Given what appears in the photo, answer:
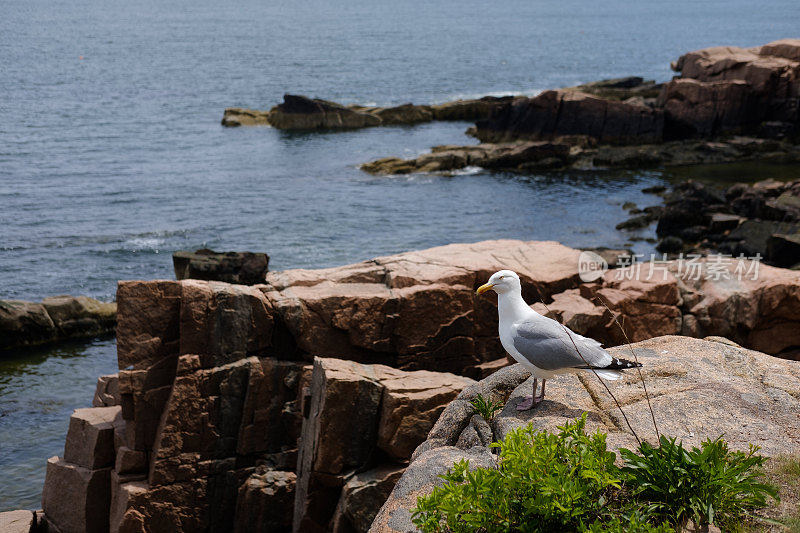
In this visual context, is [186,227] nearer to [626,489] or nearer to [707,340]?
[707,340]

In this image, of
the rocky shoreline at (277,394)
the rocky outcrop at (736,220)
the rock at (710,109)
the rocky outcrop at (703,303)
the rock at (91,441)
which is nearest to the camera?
the rocky shoreline at (277,394)

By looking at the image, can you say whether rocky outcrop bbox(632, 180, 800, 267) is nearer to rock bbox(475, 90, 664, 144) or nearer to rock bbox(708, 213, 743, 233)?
rock bbox(708, 213, 743, 233)

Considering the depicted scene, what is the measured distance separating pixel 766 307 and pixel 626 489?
1300 cm

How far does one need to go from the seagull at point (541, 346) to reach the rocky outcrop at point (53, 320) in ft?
68.5

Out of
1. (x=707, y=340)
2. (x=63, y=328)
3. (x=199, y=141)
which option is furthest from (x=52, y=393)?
(x=199, y=141)

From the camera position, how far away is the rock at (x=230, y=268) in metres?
24.7

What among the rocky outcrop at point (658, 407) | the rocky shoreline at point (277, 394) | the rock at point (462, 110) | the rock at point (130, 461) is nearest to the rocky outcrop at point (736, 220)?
the rocky shoreline at point (277, 394)

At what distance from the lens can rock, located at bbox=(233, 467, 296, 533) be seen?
13.7 meters

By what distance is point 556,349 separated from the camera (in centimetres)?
820

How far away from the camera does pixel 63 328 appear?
84.3ft

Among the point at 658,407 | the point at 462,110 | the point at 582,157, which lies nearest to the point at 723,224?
the point at 582,157

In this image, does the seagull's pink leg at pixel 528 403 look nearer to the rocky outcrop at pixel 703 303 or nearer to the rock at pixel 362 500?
the rock at pixel 362 500

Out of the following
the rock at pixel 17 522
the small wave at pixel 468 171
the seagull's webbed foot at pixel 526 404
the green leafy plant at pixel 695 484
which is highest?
the green leafy plant at pixel 695 484

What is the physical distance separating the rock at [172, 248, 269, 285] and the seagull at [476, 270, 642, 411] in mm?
16729
